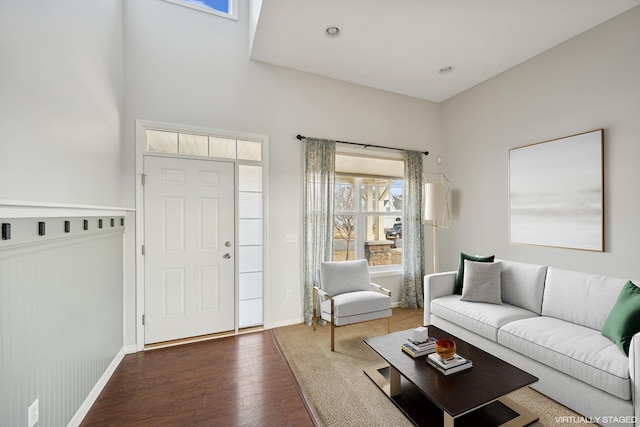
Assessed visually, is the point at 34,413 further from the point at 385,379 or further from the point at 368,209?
the point at 368,209

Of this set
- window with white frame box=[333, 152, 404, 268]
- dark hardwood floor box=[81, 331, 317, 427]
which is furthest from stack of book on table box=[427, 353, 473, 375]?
window with white frame box=[333, 152, 404, 268]

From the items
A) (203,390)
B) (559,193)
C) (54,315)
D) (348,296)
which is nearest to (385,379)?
(348,296)

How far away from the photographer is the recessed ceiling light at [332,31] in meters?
2.66

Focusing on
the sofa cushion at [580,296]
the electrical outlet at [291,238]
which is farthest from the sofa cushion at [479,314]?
the electrical outlet at [291,238]

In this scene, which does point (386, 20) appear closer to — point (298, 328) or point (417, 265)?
point (417, 265)

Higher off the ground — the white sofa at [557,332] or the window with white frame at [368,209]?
the window with white frame at [368,209]

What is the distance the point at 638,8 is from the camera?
234 centimetres

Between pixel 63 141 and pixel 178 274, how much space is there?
1659 mm

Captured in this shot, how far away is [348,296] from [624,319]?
80.2 inches

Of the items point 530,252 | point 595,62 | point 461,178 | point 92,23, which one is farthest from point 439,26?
point 92,23

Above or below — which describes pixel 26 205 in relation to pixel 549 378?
above

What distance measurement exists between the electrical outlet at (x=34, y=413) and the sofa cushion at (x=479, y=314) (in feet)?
9.86

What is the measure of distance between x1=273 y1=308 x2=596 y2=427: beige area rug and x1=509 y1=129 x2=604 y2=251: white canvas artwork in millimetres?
1690

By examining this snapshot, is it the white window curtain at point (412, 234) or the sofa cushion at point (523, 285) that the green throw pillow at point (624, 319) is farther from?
the white window curtain at point (412, 234)
